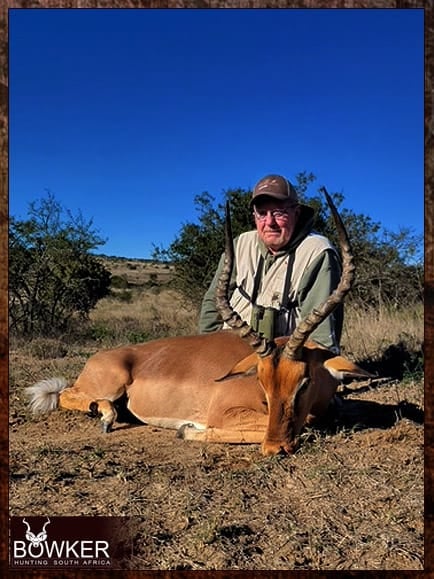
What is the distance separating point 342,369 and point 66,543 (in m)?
2.47

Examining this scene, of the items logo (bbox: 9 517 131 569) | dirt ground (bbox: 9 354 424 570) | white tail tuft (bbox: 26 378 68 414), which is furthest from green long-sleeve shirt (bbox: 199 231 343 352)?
logo (bbox: 9 517 131 569)

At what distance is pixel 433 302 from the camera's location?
2391 millimetres

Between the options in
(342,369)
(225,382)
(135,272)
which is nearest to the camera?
(342,369)

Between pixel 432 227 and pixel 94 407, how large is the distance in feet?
13.1

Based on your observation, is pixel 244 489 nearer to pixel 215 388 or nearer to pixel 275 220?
pixel 215 388

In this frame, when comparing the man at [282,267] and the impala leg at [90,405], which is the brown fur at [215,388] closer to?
the impala leg at [90,405]

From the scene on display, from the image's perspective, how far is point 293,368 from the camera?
408cm

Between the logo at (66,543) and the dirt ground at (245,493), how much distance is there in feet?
0.35

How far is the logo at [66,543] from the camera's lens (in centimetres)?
233

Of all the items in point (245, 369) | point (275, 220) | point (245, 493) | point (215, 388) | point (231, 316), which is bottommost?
point (245, 493)

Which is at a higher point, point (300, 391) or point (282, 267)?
point (282, 267)

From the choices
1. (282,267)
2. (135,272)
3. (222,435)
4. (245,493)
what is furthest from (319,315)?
(135,272)

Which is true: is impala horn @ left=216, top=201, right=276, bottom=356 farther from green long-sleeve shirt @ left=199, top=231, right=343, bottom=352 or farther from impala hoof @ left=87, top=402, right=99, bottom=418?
impala hoof @ left=87, top=402, right=99, bottom=418

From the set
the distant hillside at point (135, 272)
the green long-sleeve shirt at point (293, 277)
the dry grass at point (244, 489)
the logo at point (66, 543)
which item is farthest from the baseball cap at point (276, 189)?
the distant hillside at point (135, 272)
